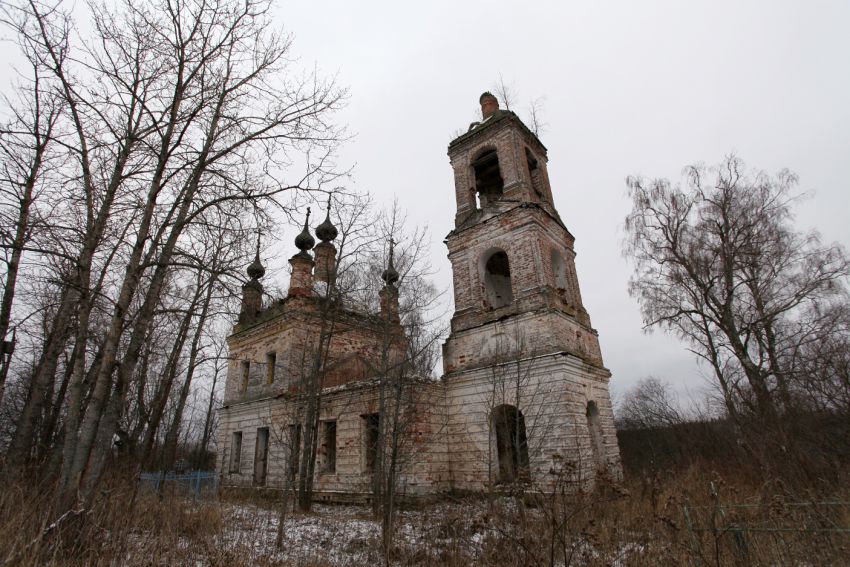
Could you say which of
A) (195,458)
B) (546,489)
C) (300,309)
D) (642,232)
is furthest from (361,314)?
(195,458)

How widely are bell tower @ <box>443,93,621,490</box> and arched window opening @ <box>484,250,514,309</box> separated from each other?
4 cm

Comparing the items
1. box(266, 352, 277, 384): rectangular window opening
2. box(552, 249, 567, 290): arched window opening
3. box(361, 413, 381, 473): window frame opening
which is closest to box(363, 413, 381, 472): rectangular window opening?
box(361, 413, 381, 473): window frame opening

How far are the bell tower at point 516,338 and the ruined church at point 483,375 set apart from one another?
0.12 feet

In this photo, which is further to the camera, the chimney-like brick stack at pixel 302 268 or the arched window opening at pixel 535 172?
the chimney-like brick stack at pixel 302 268

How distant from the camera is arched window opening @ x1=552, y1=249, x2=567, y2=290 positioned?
48.3 ft

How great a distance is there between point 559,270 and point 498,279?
7.20 ft

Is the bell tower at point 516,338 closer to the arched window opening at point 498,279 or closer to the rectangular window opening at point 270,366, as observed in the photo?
the arched window opening at point 498,279

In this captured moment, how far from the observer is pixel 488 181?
57.9 feet

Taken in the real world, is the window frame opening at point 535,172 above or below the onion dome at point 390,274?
above

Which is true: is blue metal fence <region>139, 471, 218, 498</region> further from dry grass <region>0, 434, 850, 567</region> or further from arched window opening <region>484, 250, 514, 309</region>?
arched window opening <region>484, 250, 514, 309</region>

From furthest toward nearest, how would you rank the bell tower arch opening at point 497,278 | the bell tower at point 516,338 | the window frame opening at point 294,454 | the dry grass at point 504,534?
the bell tower arch opening at point 497,278, the bell tower at point 516,338, the window frame opening at point 294,454, the dry grass at point 504,534

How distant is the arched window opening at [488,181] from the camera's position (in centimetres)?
1689

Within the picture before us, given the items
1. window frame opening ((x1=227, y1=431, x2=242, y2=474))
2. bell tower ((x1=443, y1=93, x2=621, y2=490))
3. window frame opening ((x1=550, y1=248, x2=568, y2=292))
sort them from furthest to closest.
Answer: window frame opening ((x1=227, y1=431, x2=242, y2=474)) < window frame opening ((x1=550, y1=248, x2=568, y2=292)) < bell tower ((x1=443, y1=93, x2=621, y2=490))

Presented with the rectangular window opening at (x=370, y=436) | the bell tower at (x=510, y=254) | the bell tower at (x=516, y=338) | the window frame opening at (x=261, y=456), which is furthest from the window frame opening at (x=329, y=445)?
the bell tower at (x=510, y=254)
